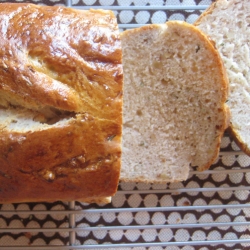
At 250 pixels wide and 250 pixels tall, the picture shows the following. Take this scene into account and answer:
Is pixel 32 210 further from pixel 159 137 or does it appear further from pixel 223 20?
pixel 223 20

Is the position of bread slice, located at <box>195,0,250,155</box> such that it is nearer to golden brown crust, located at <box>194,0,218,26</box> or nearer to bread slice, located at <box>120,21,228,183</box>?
golden brown crust, located at <box>194,0,218,26</box>

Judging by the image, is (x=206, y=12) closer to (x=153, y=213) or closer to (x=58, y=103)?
(x=58, y=103)

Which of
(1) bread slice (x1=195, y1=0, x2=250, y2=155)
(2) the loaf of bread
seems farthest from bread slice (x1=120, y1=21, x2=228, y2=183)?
(2) the loaf of bread

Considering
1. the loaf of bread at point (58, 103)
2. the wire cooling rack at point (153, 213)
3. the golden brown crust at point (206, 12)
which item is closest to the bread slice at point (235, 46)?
the golden brown crust at point (206, 12)

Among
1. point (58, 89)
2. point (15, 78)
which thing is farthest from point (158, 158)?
point (15, 78)

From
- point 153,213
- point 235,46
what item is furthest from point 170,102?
point 153,213

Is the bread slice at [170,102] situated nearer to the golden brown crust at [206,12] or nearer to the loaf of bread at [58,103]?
the golden brown crust at [206,12]

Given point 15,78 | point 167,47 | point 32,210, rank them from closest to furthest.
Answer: point 15,78 < point 167,47 < point 32,210

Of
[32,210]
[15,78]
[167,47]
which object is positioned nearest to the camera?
[15,78]
